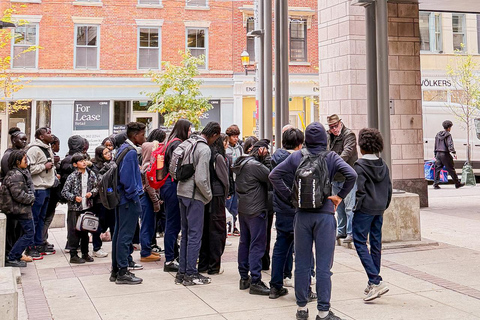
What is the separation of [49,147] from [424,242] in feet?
19.9

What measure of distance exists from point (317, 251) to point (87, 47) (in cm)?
2513

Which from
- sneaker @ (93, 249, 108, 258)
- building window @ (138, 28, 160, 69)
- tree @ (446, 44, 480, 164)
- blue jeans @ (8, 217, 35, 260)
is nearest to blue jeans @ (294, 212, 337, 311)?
blue jeans @ (8, 217, 35, 260)

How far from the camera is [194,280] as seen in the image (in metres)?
6.56

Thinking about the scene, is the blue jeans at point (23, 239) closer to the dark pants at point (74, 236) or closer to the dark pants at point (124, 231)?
the dark pants at point (74, 236)

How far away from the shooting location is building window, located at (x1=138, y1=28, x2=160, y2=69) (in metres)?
28.3

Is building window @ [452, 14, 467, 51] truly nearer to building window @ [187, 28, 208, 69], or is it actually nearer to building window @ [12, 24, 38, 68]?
building window @ [187, 28, 208, 69]

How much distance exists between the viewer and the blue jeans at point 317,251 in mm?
4949

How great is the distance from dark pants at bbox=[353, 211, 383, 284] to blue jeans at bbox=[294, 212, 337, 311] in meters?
0.80

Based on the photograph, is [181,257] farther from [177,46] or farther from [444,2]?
[177,46]

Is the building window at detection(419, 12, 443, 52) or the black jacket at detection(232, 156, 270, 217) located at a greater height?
the building window at detection(419, 12, 443, 52)

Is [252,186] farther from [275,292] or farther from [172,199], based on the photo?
[172,199]

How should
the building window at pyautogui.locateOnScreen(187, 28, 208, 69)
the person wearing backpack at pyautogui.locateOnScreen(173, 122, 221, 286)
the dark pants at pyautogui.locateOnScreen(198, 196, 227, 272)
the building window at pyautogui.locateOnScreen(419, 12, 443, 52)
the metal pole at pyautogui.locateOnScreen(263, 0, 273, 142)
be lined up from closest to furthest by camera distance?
the person wearing backpack at pyautogui.locateOnScreen(173, 122, 221, 286)
the dark pants at pyautogui.locateOnScreen(198, 196, 227, 272)
the metal pole at pyautogui.locateOnScreen(263, 0, 273, 142)
the building window at pyautogui.locateOnScreen(187, 28, 208, 69)
the building window at pyautogui.locateOnScreen(419, 12, 443, 52)

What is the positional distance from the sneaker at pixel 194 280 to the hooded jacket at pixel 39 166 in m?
2.94

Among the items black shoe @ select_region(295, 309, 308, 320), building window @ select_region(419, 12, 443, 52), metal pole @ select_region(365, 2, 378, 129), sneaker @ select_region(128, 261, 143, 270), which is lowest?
black shoe @ select_region(295, 309, 308, 320)
